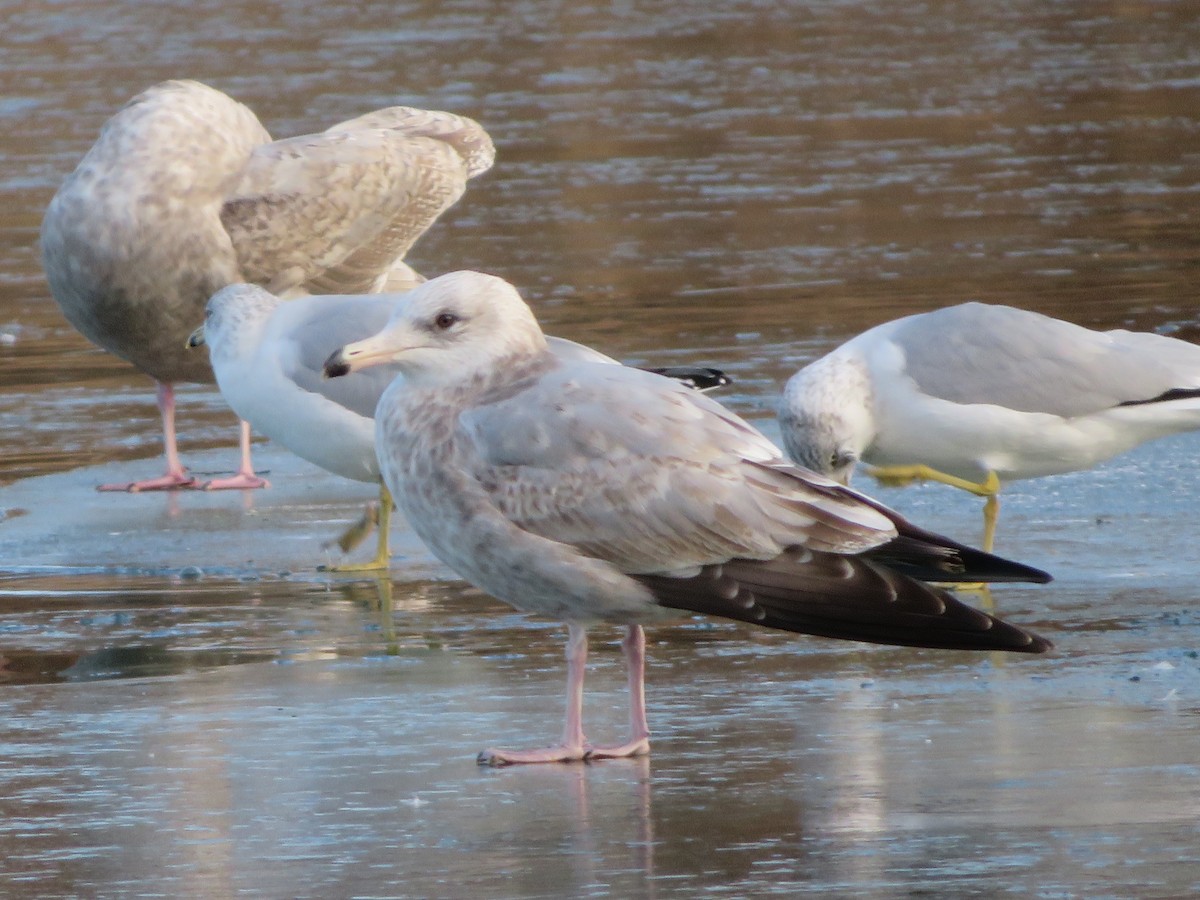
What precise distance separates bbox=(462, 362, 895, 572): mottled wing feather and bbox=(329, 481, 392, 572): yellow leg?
2.36 metres

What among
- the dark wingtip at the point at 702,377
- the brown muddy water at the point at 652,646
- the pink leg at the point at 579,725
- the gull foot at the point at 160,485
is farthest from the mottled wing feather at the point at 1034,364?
the gull foot at the point at 160,485

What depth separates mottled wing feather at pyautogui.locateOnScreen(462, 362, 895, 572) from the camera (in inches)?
194

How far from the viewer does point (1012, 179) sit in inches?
628

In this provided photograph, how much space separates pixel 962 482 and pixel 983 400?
28cm

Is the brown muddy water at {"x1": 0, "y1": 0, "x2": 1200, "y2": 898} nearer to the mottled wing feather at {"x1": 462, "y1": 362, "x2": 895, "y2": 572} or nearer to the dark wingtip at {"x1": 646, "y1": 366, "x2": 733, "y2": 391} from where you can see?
the mottled wing feather at {"x1": 462, "y1": 362, "x2": 895, "y2": 572}

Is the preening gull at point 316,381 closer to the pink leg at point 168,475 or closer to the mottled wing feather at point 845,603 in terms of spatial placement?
the pink leg at point 168,475

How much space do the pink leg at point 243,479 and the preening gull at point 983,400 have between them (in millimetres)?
2373

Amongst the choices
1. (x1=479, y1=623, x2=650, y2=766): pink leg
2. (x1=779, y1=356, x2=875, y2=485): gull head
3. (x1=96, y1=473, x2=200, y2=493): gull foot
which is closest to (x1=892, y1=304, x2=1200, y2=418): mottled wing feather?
(x1=779, y1=356, x2=875, y2=485): gull head

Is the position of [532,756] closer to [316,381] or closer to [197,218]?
[316,381]

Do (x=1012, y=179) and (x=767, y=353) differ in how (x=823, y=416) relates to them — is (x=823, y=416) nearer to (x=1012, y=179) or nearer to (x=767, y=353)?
(x=767, y=353)

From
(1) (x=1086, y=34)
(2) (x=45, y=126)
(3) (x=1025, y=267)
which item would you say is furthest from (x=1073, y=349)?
(1) (x=1086, y=34)

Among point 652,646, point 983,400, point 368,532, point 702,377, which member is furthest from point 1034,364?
point 368,532

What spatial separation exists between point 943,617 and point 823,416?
8.72 feet

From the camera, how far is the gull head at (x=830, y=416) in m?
7.40
